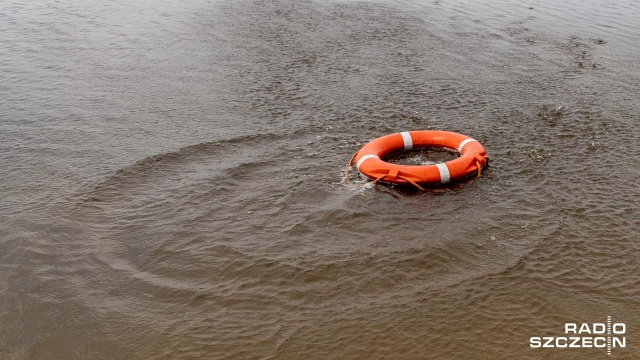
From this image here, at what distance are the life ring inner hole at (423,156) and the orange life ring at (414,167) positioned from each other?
5.0 inches

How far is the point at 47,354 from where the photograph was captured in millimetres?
5410

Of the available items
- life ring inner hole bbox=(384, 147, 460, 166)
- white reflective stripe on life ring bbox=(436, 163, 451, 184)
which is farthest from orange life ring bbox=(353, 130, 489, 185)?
life ring inner hole bbox=(384, 147, 460, 166)

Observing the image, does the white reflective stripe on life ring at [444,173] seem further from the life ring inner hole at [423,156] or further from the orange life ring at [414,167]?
the life ring inner hole at [423,156]

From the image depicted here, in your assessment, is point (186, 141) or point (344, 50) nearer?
point (186, 141)

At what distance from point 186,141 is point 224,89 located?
230cm

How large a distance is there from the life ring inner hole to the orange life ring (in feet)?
0.42

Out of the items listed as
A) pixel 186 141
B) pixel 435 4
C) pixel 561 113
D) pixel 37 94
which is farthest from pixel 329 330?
pixel 435 4

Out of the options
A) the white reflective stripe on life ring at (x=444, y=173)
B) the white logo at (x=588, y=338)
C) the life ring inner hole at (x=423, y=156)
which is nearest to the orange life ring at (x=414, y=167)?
the white reflective stripe on life ring at (x=444, y=173)

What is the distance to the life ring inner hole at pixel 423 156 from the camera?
880 cm

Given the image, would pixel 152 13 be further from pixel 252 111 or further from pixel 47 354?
pixel 47 354

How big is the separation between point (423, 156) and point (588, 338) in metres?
3.94

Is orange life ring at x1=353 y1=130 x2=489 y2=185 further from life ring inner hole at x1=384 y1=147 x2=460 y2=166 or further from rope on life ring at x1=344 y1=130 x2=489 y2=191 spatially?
life ring inner hole at x1=384 y1=147 x2=460 y2=166

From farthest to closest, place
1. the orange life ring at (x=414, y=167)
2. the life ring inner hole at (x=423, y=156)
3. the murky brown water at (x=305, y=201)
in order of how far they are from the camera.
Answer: the life ring inner hole at (x=423, y=156) → the orange life ring at (x=414, y=167) → the murky brown water at (x=305, y=201)

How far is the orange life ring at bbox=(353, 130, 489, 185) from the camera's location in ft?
26.1
